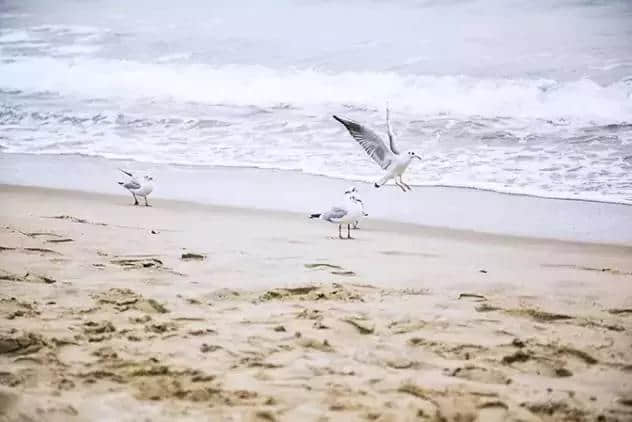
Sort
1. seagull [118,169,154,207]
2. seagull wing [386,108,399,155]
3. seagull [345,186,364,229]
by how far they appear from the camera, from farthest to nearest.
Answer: seagull [118,169,154,207]
seagull [345,186,364,229]
seagull wing [386,108,399,155]

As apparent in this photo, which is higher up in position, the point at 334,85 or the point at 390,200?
the point at 334,85

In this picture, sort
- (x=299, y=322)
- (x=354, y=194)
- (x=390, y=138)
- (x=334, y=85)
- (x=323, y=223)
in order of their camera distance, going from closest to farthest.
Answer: (x=299, y=322), (x=390, y=138), (x=354, y=194), (x=323, y=223), (x=334, y=85)

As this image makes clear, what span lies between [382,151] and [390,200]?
0.23 meters

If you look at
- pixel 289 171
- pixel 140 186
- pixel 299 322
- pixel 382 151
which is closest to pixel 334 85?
pixel 289 171

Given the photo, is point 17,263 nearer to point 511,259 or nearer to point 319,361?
point 319,361

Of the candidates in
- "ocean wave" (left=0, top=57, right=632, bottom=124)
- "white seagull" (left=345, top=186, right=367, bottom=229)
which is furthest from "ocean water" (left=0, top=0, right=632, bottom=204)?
"white seagull" (left=345, top=186, right=367, bottom=229)

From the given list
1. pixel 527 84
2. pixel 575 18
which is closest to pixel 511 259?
pixel 527 84

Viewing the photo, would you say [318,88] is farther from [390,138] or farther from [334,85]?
[390,138]

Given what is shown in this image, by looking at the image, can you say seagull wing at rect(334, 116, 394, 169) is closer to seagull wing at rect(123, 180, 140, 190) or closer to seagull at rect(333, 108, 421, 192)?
seagull at rect(333, 108, 421, 192)

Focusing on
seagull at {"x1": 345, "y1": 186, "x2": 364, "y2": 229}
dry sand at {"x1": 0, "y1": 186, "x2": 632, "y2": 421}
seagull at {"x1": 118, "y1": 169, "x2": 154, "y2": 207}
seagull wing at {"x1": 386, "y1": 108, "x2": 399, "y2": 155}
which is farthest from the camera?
seagull at {"x1": 118, "y1": 169, "x2": 154, "y2": 207}

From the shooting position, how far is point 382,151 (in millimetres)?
2865

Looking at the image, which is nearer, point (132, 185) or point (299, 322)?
point (299, 322)

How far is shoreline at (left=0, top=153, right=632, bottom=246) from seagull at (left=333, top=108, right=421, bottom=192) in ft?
0.41

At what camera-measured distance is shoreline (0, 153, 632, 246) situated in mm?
2797
